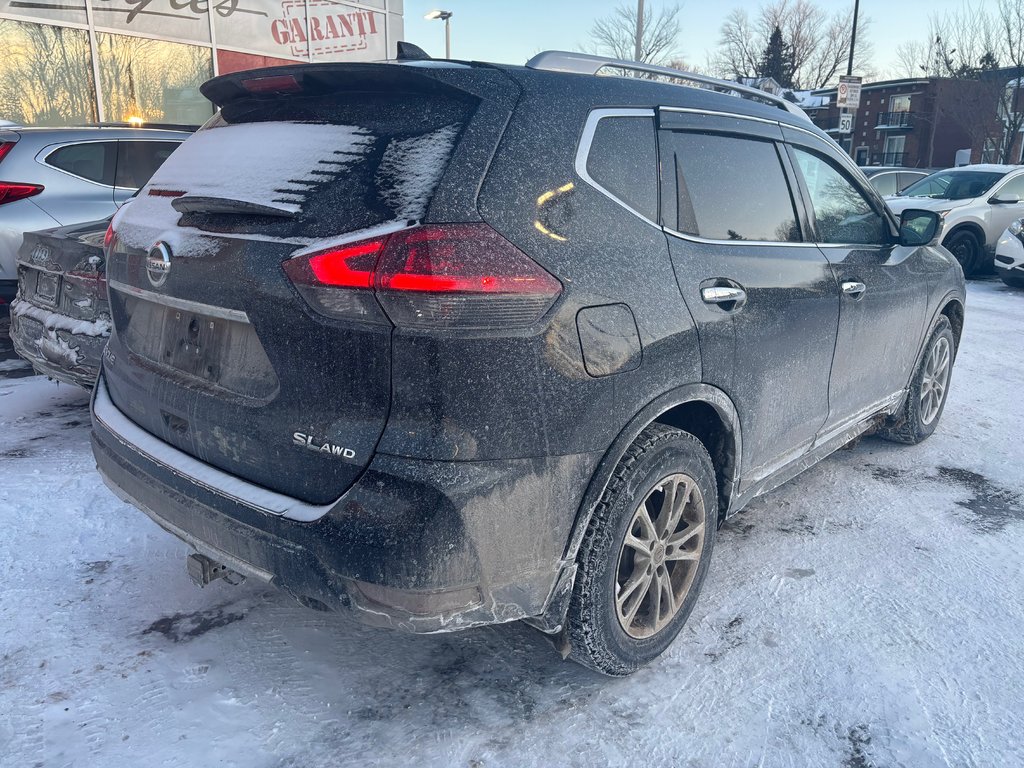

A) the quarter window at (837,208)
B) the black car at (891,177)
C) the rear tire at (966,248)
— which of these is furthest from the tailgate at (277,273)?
the black car at (891,177)

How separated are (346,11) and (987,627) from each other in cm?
1792

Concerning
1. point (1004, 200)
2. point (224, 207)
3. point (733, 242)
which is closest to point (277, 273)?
point (224, 207)

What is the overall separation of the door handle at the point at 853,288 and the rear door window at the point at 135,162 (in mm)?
5197

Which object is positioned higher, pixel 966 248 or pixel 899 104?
pixel 899 104

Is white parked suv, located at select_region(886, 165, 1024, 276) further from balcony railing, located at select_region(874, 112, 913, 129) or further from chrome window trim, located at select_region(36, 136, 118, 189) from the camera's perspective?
balcony railing, located at select_region(874, 112, 913, 129)

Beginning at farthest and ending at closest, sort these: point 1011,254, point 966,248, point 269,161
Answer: point 966,248 < point 1011,254 < point 269,161

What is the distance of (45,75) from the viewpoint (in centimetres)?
1297

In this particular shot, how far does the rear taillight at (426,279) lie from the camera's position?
1824 millimetres

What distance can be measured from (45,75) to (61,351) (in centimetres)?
1149

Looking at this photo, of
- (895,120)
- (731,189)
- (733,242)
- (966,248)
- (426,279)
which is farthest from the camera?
(895,120)

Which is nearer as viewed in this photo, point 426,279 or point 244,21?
point 426,279

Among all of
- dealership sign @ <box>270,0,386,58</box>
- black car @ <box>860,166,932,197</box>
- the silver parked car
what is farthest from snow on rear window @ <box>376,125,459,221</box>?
dealership sign @ <box>270,0,386,58</box>

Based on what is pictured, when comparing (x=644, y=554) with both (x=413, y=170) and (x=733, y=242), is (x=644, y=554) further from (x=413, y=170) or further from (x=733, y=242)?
(x=413, y=170)

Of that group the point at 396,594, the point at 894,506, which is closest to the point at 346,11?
the point at 894,506
